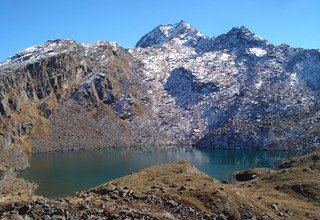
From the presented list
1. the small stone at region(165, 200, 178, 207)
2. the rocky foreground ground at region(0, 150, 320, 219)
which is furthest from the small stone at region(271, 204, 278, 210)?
the small stone at region(165, 200, 178, 207)

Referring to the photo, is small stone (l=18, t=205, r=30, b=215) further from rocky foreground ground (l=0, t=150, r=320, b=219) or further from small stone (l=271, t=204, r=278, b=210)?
small stone (l=271, t=204, r=278, b=210)

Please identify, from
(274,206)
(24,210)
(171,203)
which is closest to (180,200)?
(171,203)

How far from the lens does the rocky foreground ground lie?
39469 mm

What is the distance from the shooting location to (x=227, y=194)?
6494 cm

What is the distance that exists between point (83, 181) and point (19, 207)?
11055 cm

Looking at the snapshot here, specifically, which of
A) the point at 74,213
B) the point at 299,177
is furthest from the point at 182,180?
the point at 74,213

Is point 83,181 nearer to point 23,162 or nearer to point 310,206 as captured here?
point 23,162

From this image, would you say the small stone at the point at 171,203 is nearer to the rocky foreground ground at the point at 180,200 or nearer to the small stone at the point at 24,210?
the rocky foreground ground at the point at 180,200

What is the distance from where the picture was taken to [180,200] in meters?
56.9

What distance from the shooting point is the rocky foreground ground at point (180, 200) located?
39469mm

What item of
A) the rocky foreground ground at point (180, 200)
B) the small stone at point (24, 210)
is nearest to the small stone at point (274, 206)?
the rocky foreground ground at point (180, 200)

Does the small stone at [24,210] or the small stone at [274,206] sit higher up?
the small stone at [24,210]

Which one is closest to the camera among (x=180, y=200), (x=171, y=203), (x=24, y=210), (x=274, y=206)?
(x=24, y=210)

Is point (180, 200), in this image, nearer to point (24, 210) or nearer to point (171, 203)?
point (171, 203)
